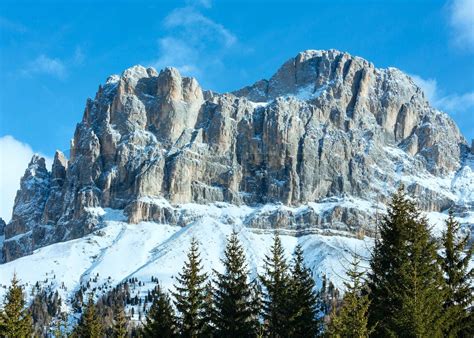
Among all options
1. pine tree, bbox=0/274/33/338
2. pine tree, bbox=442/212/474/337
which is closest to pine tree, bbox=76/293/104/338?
pine tree, bbox=0/274/33/338

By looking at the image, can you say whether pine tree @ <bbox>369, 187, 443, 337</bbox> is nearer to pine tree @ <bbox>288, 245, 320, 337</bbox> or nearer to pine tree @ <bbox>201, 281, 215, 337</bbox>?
pine tree @ <bbox>288, 245, 320, 337</bbox>

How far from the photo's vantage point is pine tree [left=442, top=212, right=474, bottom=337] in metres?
39.7

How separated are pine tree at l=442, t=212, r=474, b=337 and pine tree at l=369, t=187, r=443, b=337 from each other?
4.96ft

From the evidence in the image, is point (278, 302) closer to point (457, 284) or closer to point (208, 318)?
point (208, 318)

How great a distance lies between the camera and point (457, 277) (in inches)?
1647

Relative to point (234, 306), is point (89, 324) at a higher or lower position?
lower

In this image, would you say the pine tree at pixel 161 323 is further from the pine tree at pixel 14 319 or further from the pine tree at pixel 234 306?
the pine tree at pixel 14 319

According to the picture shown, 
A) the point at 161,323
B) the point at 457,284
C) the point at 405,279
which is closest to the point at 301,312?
the point at 161,323

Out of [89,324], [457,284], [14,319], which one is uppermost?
[457,284]

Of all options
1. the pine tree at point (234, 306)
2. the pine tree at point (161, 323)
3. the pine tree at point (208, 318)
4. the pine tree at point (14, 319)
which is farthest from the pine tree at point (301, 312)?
the pine tree at point (14, 319)

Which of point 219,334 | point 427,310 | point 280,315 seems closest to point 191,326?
point 219,334

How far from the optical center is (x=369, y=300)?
3981cm

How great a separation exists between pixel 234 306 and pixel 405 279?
712 inches

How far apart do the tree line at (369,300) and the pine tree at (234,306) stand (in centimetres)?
8
